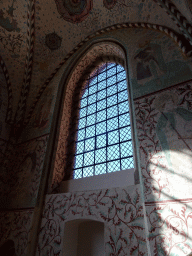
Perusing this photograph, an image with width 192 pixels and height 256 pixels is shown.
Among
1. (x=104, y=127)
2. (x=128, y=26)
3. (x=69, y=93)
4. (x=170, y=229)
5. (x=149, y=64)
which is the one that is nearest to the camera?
(x=170, y=229)

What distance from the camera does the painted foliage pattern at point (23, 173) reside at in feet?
13.1

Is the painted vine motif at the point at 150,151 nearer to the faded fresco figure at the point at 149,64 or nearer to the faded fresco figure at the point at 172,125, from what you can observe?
the faded fresco figure at the point at 172,125

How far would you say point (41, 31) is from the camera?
5680 millimetres

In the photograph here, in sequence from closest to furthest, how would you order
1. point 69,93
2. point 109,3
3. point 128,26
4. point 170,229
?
point 170,229
point 128,26
point 109,3
point 69,93

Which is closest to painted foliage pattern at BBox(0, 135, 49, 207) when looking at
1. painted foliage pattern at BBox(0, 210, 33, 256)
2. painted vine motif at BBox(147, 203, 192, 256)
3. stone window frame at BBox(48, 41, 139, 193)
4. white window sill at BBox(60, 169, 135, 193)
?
painted foliage pattern at BBox(0, 210, 33, 256)

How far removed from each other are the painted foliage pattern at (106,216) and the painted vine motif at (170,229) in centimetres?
22

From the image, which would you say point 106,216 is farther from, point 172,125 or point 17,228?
point 17,228

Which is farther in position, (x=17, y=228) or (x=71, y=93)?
(x=71, y=93)

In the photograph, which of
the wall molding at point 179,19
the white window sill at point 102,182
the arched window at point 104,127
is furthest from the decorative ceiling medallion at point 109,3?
the white window sill at point 102,182

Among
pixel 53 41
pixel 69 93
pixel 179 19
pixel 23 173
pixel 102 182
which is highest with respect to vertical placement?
pixel 53 41

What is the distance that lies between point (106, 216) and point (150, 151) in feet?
4.10

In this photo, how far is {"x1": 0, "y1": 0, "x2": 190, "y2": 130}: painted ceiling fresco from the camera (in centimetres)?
523

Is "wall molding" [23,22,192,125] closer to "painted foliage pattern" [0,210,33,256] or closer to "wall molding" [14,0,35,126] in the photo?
"wall molding" [14,0,35,126]

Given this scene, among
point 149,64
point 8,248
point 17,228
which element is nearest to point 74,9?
point 149,64
